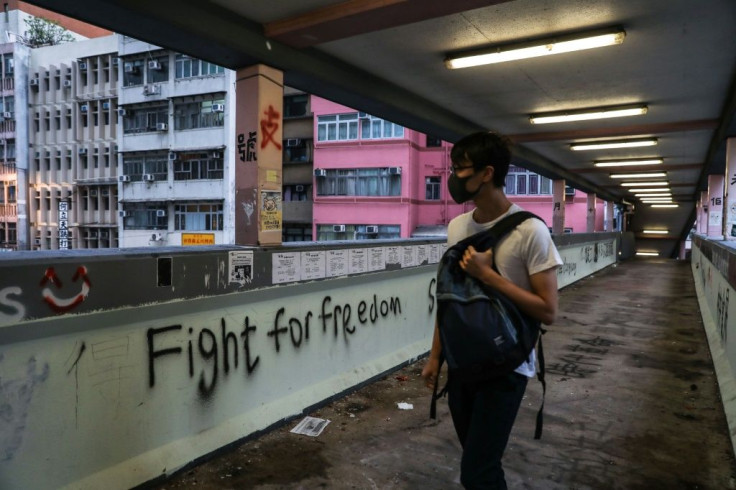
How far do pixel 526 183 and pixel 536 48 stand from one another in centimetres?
2313

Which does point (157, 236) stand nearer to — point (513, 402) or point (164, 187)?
point (164, 187)

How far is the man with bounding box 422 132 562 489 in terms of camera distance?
2.03m

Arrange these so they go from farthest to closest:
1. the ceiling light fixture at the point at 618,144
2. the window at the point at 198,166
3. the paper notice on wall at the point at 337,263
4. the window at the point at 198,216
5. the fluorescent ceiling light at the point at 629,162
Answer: the window at the point at 198,216 → the window at the point at 198,166 → the fluorescent ceiling light at the point at 629,162 → the ceiling light fixture at the point at 618,144 → the paper notice on wall at the point at 337,263

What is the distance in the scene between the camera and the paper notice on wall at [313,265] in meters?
4.52

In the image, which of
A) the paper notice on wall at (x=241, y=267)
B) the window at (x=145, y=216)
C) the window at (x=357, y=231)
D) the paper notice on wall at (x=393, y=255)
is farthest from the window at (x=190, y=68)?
the paper notice on wall at (x=241, y=267)

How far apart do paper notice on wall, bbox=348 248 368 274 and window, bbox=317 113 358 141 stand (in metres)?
24.0

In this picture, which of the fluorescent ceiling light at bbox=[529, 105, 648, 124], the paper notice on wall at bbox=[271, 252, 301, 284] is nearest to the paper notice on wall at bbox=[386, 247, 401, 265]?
the paper notice on wall at bbox=[271, 252, 301, 284]

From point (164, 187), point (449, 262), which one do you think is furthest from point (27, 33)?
point (449, 262)

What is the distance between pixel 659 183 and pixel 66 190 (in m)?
36.8

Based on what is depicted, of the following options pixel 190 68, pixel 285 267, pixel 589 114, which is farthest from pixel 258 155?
pixel 190 68

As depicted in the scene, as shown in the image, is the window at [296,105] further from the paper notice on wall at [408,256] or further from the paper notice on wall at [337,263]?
the paper notice on wall at [337,263]

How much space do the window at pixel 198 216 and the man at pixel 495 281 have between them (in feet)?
94.6

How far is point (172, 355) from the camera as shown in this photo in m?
3.34

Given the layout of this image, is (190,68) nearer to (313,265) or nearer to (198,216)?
(198,216)
